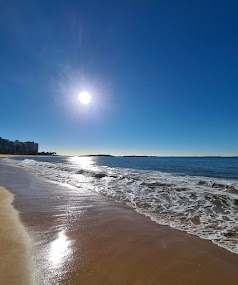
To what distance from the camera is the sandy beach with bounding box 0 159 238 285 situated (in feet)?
8.18

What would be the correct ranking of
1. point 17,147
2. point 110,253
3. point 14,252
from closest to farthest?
point 14,252
point 110,253
point 17,147

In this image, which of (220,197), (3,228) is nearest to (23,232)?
(3,228)

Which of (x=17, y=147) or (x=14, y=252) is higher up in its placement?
(x=17, y=147)

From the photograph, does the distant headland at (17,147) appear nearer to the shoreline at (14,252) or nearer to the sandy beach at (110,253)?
the shoreline at (14,252)

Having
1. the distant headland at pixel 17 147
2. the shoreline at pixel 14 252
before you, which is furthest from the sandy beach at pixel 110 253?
the distant headland at pixel 17 147

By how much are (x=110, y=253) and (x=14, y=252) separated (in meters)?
1.86

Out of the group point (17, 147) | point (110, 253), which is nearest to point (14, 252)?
point (110, 253)

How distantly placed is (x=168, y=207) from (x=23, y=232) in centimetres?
554

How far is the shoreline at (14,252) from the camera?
2318mm

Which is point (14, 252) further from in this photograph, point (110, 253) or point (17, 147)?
point (17, 147)

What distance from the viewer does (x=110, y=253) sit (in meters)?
3.12

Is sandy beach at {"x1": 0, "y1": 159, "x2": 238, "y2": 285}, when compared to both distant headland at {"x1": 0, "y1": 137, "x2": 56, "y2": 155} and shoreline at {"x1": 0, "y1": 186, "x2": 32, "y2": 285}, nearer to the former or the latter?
shoreline at {"x1": 0, "y1": 186, "x2": 32, "y2": 285}

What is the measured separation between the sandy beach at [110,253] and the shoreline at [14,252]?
0.01 meters

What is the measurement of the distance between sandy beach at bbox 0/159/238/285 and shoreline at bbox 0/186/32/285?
0.01 meters
